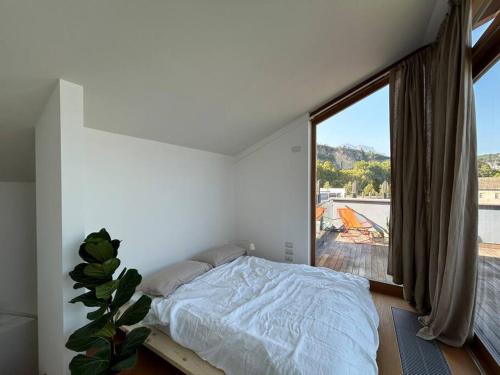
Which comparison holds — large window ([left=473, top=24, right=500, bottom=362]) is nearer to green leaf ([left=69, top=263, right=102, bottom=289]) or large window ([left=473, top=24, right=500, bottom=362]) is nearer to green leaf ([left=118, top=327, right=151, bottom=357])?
green leaf ([left=118, top=327, right=151, bottom=357])

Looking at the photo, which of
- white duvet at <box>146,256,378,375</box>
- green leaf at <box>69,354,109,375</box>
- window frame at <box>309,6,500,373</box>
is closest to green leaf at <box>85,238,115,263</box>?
green leaf at <box>69,354,109,375</box>

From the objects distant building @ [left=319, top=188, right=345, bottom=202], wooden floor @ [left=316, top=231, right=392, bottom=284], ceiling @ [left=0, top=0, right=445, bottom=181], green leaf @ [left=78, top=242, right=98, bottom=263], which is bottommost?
wooden floor @ [left=316, top=231, right=392, bottom=284]

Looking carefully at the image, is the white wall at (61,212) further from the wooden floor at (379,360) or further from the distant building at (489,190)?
the distant building at (489,190)

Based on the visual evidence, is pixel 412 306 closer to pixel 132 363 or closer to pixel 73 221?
pixel 132 363

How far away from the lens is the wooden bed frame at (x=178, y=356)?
1.37m

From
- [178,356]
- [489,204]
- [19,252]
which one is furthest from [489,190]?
[19,252]

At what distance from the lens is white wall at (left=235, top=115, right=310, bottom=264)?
3160mm

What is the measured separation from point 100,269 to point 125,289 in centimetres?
19

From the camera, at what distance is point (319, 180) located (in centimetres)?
321

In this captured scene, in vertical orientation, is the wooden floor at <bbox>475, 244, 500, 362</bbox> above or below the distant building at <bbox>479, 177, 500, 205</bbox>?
below

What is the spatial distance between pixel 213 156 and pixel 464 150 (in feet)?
9.29

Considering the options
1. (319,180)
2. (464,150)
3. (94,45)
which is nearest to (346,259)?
(319,180)

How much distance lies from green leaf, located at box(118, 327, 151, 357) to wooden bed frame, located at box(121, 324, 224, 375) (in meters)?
0.35

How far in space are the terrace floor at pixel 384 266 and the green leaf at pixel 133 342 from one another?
2.39 m
